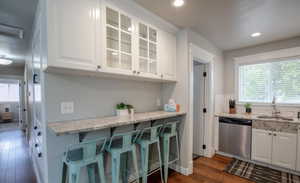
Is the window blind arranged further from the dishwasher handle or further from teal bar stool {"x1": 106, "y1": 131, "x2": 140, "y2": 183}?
teal bar stool {"x1": 106, "y1": 131, "x2": 140, "y2": 183}

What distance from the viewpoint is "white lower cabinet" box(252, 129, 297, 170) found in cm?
237

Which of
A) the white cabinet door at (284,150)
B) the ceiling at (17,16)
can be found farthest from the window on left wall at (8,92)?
the white cabinet door at (284,150)

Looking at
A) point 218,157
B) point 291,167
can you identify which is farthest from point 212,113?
point 291,167

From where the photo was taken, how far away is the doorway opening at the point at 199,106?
124 inches

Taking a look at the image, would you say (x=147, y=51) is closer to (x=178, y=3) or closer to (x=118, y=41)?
(x=118, y=41)

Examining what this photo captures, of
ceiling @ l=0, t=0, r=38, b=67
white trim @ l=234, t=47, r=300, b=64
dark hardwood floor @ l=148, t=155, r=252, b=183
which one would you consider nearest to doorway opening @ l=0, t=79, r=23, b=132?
ceiling @ l=0, t=0, r=38, b=67

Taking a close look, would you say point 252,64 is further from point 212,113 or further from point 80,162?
point 80,162

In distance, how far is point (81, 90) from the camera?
1659 mm

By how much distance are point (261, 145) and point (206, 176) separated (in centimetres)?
128

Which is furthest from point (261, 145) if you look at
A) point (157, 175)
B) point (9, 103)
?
point (9, 103)

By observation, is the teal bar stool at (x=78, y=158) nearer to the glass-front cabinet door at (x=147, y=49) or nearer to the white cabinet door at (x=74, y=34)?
the white cabinet door at (x=74, y=34)

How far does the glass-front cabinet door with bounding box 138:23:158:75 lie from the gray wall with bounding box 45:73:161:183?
1.21 feet

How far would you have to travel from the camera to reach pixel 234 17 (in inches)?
82.9

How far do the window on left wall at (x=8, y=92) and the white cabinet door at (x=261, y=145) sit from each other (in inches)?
401
